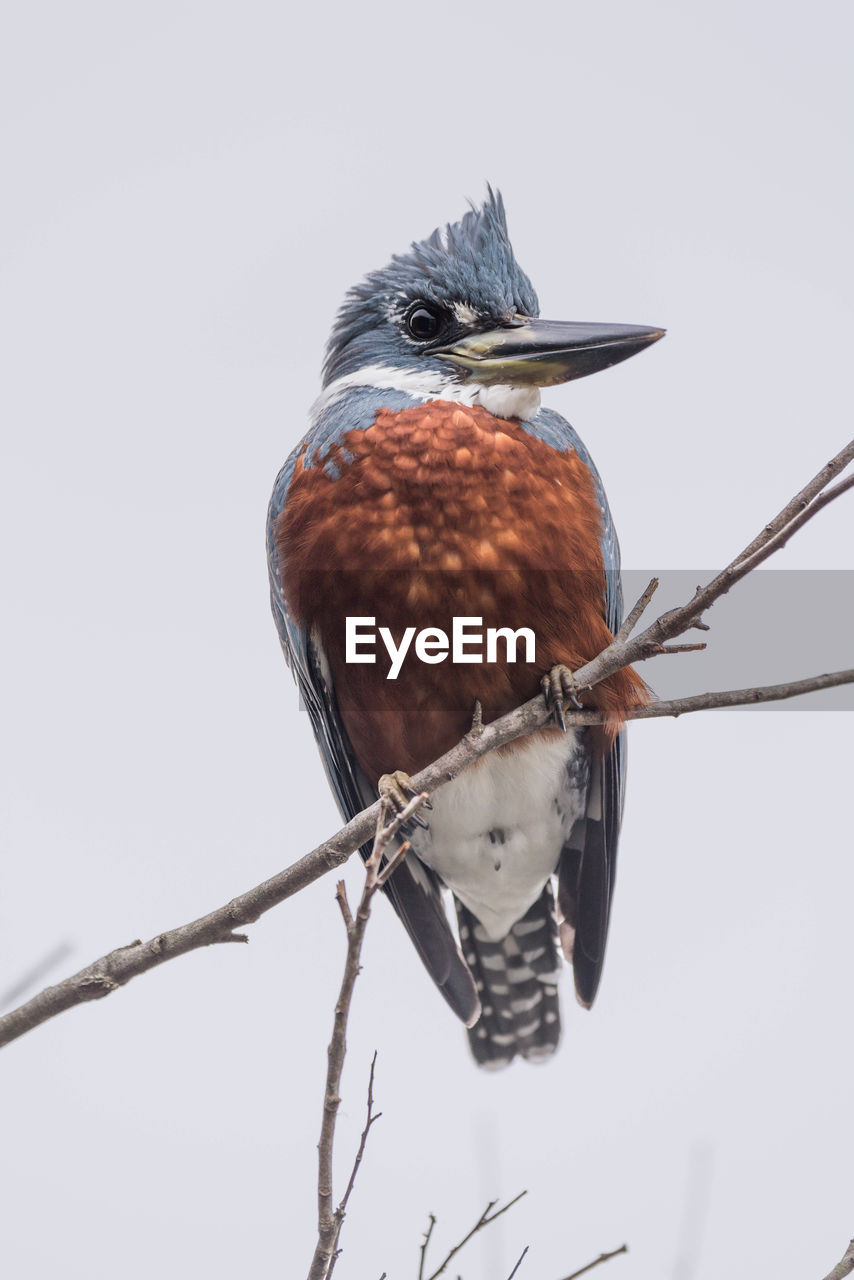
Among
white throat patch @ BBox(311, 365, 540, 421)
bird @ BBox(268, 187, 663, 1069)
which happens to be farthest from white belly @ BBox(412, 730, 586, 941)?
white throat patch @ BBox(311, 365, 540, 421)

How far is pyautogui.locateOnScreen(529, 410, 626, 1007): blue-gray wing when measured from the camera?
3967mm

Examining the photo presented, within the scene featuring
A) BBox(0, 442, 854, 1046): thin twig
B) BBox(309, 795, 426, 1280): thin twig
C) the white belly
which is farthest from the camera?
the white belly

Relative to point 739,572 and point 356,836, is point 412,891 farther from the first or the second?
point 739,572

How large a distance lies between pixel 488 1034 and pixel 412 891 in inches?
25.5

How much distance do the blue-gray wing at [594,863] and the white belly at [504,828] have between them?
0.05 metres

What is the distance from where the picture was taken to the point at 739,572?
2344mm

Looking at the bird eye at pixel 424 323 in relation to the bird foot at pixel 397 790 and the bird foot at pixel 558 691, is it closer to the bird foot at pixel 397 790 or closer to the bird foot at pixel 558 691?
the bird foot at pixel 558 691

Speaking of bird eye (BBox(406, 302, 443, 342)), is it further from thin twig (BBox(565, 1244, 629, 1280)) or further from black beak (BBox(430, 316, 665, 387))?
thin twig (BBox(565, 1244, 629, 1280))

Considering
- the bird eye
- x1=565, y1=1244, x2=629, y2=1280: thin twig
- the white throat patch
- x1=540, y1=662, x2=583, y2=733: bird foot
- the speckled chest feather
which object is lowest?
x1=565, y1=1244, x2=629, y2=1280: thin twig

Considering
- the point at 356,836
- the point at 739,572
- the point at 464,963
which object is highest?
the point at 739,572

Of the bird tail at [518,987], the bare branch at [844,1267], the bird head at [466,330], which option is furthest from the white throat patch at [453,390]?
the bare branch at [844,1267]

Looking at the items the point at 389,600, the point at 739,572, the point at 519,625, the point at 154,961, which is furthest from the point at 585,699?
the point at 154,961

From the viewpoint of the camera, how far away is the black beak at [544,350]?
3391mm

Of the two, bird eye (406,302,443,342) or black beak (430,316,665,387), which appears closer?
black beak (430,316,665,387)
